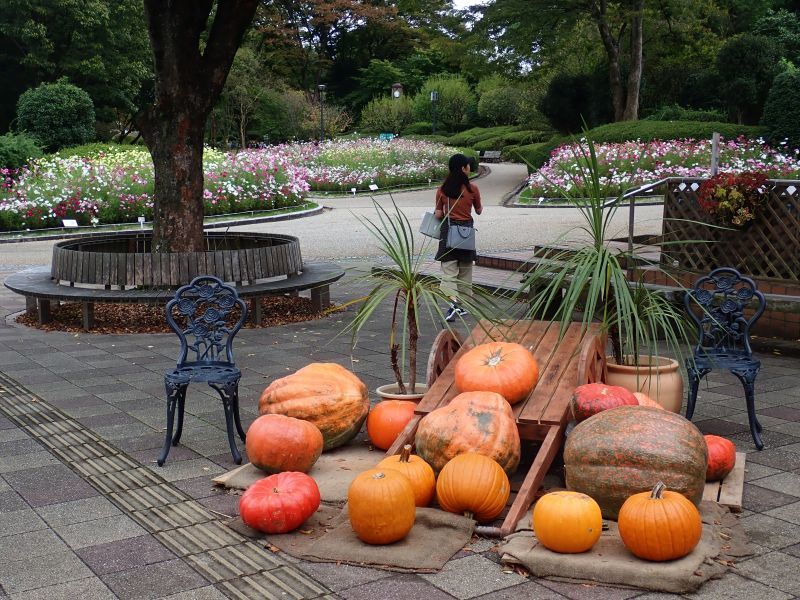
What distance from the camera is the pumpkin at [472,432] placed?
15.1ft

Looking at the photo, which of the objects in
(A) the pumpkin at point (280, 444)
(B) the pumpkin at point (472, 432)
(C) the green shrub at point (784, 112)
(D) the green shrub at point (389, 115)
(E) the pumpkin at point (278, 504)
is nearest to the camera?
(E) the pumpkin at point (278, 504)

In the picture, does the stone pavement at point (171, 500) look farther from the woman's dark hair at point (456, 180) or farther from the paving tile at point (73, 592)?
the woman's dark hair at point (456, 180)

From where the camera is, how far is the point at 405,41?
64.5 m

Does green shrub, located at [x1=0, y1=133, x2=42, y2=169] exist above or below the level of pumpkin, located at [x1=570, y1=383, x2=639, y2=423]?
above

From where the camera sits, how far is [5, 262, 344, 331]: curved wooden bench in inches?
368

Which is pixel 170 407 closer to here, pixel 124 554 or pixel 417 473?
pixel 124 554

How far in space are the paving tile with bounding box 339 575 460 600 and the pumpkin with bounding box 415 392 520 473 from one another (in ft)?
3.14

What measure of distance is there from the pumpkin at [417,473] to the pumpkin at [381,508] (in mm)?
307

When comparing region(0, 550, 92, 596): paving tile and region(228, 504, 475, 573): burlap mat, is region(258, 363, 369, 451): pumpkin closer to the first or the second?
region(228, 504, 475, 573): burlap mat

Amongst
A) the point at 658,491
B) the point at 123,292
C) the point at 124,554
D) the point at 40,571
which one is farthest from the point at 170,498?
the point at 123,292

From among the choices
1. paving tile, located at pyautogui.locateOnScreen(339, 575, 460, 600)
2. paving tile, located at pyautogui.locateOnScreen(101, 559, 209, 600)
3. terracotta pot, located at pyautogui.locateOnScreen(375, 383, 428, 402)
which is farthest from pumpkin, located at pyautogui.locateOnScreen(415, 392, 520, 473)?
paving tile, located at pyautogui.locateOnScreen(101, 559, 209, 600)

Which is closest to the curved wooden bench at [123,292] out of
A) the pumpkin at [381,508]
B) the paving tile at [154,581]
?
the pumpkin at [381,508]

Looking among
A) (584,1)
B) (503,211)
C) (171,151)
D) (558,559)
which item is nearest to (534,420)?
(558,559)

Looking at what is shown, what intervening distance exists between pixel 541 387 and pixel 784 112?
22155mm
